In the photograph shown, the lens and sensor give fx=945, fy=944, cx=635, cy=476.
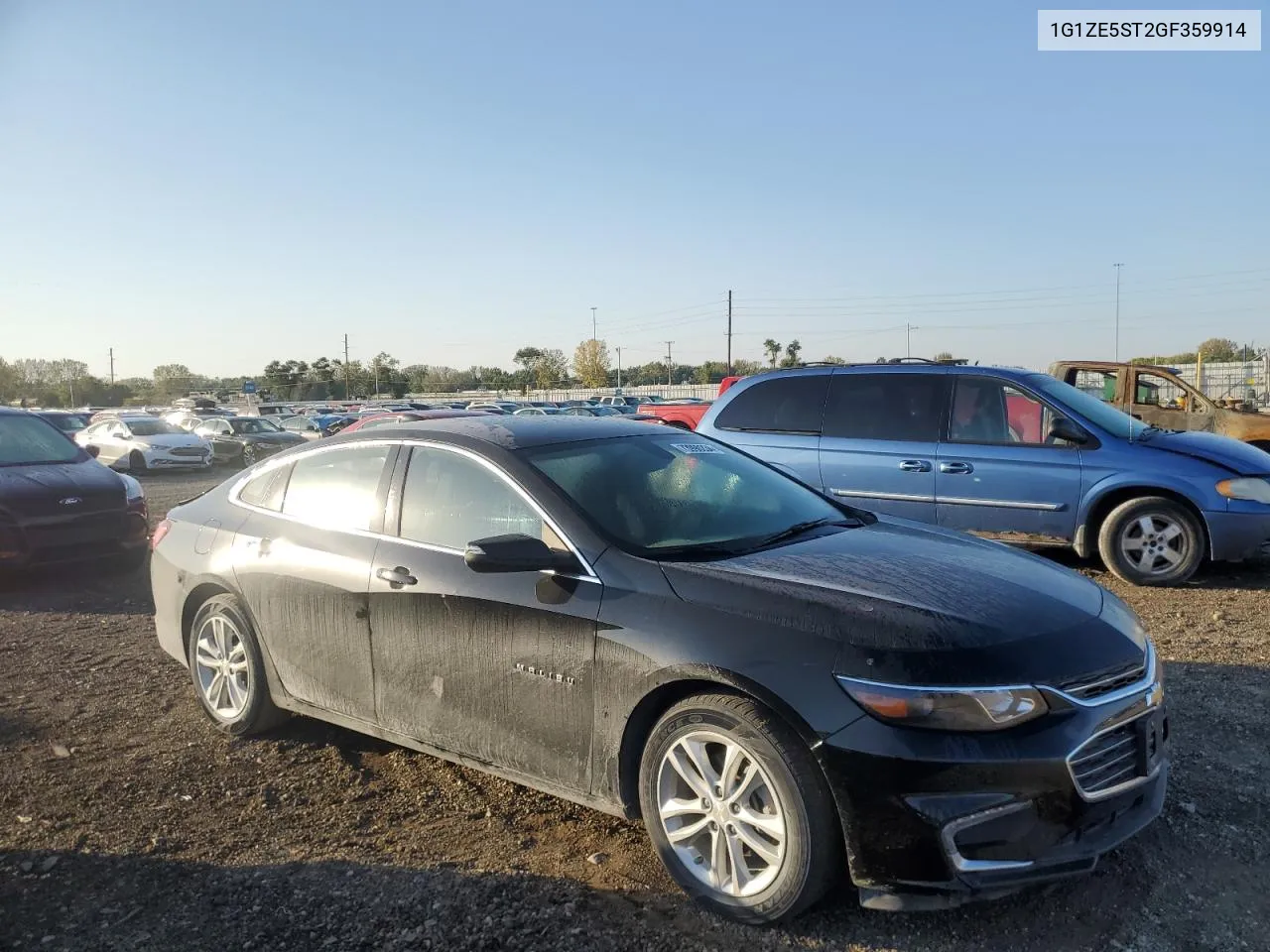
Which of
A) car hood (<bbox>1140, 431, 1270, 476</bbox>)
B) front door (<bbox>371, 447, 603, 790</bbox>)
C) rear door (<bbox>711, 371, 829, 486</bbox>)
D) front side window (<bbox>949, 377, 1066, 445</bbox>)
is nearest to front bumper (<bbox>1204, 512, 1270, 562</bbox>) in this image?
car hood (<bbox>1140, 431, 1270, 476</bbox>)

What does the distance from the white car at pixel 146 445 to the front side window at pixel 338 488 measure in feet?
69.8

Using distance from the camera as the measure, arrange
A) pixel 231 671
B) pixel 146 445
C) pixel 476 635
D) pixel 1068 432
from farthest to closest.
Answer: pixel 146 445, pixel 1068 432, pixel 231 671, pixel 476 635

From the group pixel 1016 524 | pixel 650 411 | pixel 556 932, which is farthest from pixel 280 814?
pixel 650 411

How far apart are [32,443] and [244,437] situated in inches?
756

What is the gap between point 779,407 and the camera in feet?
28.5

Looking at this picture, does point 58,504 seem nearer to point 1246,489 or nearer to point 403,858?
point 403,858

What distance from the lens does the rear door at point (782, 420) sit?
329 inches

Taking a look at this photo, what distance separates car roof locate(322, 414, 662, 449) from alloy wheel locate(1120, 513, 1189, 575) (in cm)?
465

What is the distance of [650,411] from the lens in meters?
11.6

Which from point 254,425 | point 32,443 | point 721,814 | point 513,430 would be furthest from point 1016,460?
point 254,425

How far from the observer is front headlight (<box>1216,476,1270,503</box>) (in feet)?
22.7

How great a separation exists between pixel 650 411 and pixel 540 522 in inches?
321

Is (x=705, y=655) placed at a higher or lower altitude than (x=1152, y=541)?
higher

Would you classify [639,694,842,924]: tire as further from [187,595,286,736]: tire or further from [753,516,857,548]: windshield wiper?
[187,595,286,736]: tire
